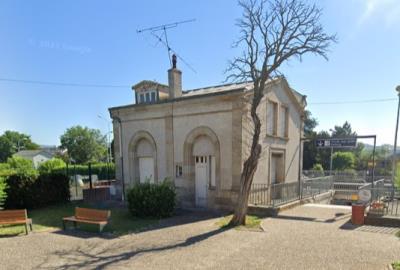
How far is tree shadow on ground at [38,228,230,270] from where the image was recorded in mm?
5879

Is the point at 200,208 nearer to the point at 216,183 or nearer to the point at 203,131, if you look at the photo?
the point at 216,183

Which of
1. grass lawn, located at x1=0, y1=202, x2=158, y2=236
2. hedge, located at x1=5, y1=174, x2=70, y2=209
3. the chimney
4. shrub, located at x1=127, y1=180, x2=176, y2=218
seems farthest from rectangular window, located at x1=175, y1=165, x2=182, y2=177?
hedge, located at x1=5, y1=174, x2=70, y2=209

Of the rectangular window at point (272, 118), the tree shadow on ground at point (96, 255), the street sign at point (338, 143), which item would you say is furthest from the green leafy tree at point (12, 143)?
the street sign at point (338, 143)

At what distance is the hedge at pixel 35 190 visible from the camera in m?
12.7

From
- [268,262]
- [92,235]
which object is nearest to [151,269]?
[268,262]

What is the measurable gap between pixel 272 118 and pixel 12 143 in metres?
93.9

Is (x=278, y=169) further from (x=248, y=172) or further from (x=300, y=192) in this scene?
(x=248, y=172)

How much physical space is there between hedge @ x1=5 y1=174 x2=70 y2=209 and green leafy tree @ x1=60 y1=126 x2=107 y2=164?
2063 inches

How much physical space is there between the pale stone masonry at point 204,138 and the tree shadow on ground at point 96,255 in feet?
16.4

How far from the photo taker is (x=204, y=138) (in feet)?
42.0

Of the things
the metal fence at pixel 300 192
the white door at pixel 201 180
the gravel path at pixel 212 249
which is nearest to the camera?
the gravel path at pixel 212 249

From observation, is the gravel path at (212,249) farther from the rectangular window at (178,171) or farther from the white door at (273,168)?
the white door at (273,168)

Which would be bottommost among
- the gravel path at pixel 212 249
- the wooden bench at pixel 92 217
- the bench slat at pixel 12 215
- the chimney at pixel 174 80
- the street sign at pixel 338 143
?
the gravel path at pixel 212 249

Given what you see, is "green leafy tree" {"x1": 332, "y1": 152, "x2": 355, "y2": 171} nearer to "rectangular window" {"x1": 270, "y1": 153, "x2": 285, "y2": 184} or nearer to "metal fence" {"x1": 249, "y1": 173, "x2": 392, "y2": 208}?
"metal fence" {"x1": 249, "y1": 173, "x2": 392, "y2": 208}
